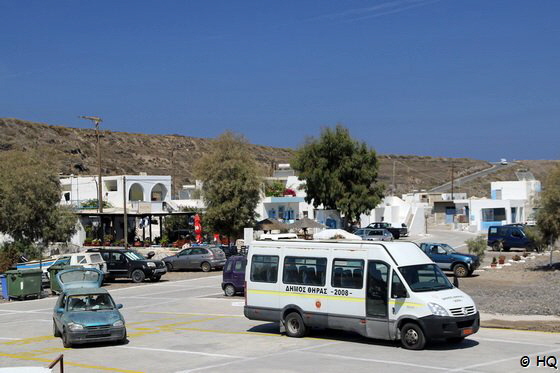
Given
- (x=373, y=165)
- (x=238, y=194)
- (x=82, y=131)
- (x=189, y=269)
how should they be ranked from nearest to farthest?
(x=189, y=269) → (x=238, y=194) → (x=373, y=165) → (x=82, y=131)

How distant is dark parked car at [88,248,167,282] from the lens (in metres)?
35.9

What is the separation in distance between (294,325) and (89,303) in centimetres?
521

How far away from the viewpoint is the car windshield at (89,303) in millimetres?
18344

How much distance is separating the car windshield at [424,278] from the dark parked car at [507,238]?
34383mm

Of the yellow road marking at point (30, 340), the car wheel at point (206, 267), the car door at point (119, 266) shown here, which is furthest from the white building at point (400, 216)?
the yellow road marking at point (30, 340)

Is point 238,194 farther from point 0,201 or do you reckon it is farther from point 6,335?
point 6,335

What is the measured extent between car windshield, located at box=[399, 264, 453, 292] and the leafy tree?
31519 mm

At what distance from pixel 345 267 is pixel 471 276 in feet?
60.4

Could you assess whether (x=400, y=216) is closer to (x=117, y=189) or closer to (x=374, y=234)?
(x=374, y=234)

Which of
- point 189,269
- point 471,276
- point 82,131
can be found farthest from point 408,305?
point 82,131

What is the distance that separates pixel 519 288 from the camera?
28.2m

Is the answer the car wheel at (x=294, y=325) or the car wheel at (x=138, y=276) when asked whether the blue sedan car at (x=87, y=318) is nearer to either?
the car wheel at (x=294, y=325)

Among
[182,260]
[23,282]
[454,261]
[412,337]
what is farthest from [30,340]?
[182,260]

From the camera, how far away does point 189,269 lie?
134 feet
